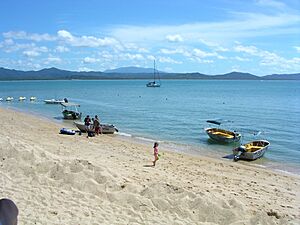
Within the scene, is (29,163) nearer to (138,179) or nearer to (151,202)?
(138,179)

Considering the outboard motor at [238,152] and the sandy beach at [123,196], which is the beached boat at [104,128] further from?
the sandy beach at [123,196]

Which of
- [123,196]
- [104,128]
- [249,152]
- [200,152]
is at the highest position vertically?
[123,196]

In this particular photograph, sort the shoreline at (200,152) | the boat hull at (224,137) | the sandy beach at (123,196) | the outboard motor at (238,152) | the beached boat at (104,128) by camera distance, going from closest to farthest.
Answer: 1. the sandy beach at (123,196)
2. the shoreline at (200,152)
3. the outboard motor at (238,152)
4. the boat hull at (224,137)
5. the beached boat at (104,128)

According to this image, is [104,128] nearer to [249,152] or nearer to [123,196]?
[249,152]

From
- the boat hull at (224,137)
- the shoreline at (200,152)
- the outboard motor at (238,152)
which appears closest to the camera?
the shoreline at (200,152)

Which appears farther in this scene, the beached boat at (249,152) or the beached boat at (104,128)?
the beached boat at (104,128)

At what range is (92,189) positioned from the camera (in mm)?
11039

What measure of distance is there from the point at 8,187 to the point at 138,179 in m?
4.40

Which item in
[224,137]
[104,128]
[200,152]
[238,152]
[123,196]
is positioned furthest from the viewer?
[104,128]

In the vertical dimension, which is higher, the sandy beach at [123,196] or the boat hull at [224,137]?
the sandy beach at [123,196]

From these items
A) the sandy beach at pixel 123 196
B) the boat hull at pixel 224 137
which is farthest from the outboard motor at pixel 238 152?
the sandy beach at pixel 123 196

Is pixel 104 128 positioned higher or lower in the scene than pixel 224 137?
higher

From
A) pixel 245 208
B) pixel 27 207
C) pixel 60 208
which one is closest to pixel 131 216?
pixel 60 208

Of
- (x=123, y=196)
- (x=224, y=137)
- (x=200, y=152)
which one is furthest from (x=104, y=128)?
(x=123, y=196)
